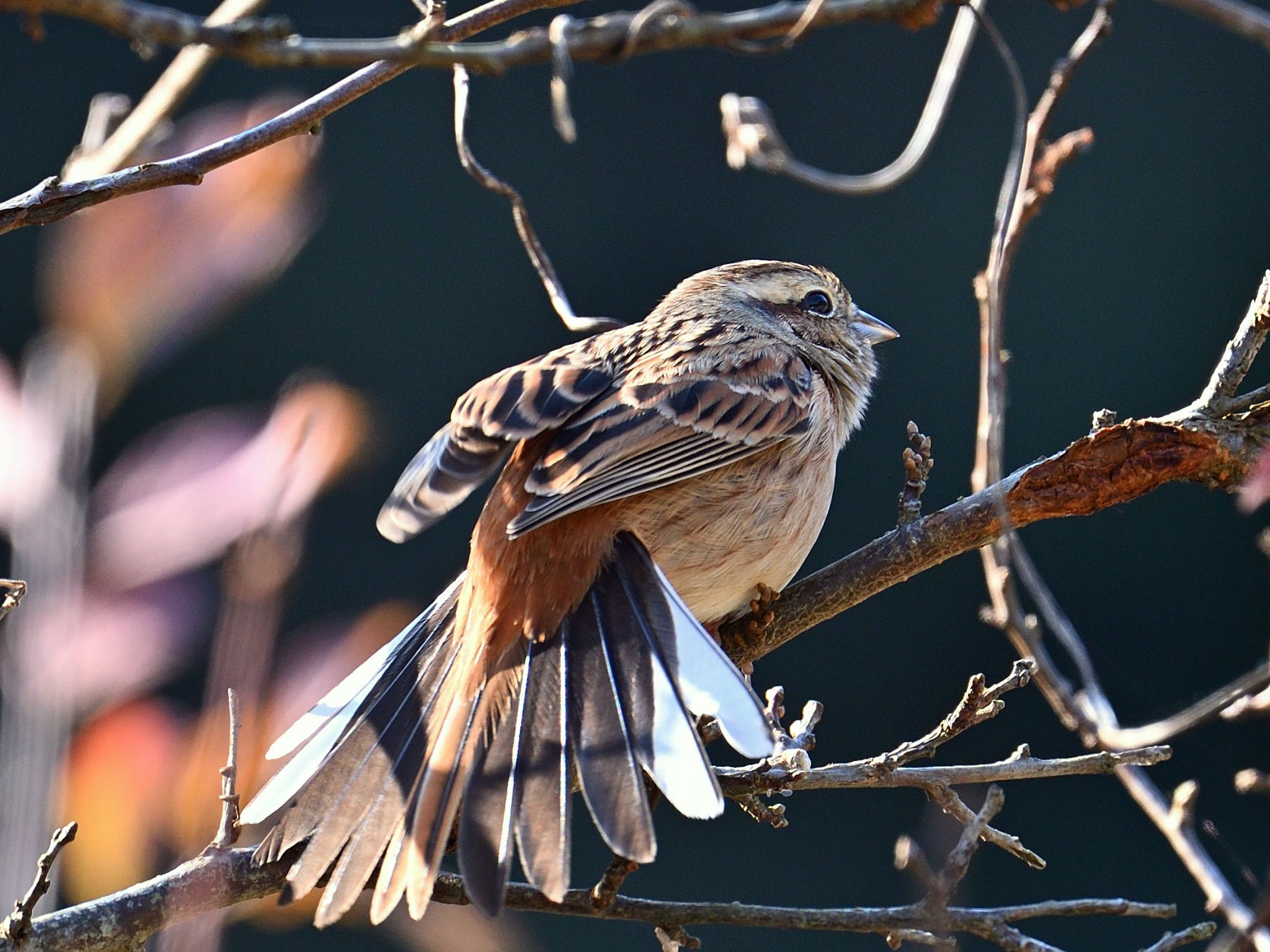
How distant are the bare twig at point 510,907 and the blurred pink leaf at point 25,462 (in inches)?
30.1

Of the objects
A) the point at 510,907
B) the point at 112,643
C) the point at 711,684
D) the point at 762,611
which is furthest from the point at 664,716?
the point at 112,643

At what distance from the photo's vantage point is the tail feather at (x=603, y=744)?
2.32m

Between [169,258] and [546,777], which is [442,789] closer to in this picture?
[546,777]

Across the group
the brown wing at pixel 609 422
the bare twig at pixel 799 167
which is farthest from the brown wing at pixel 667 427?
the bare twig at pixel 799 167

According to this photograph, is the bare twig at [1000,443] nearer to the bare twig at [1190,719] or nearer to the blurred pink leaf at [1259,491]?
the bare twig at [1190,719]

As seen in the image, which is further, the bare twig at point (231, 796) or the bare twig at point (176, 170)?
the bare twig at point (231, 796)

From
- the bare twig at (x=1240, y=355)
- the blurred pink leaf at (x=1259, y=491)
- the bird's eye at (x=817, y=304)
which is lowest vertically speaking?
the blurred pink leaf at (x=1259, y=491)

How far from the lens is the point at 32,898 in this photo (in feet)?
6.35

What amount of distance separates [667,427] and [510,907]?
1.41 m

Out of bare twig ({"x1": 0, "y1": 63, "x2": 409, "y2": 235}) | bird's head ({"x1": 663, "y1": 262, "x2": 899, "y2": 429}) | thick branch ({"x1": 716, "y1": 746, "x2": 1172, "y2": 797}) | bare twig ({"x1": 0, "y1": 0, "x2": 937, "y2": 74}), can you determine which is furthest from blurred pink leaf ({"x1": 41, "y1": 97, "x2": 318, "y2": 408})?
bird's head ({"x1": 663, "y1": 262, "x2": 899, "y2": 429})

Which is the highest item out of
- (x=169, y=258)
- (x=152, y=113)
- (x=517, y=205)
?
(x=152, y=113)

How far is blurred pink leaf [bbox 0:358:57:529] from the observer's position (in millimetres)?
1497

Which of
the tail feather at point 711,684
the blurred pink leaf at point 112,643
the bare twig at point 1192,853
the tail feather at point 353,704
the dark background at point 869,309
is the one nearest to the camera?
the blurred pink leaf at point 112,643

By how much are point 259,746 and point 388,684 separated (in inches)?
51.8
